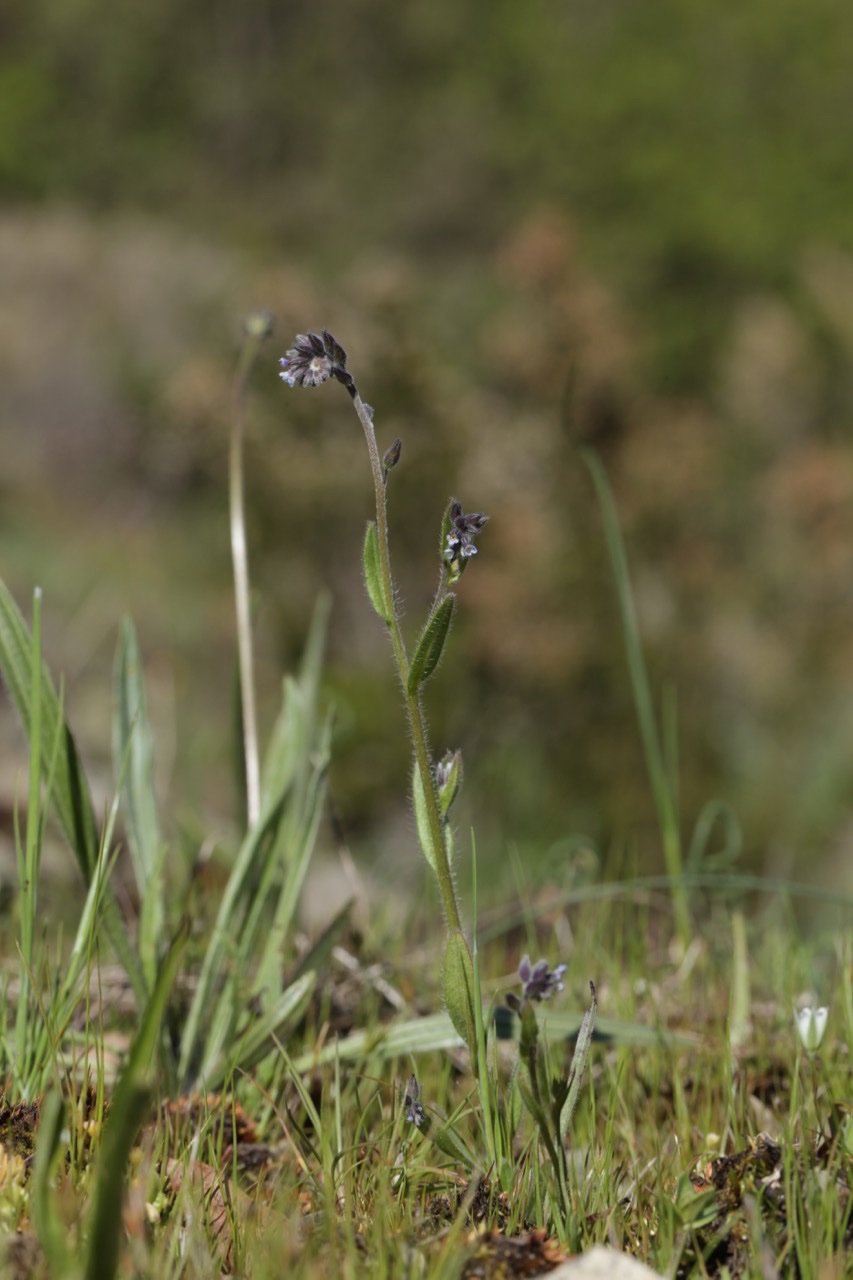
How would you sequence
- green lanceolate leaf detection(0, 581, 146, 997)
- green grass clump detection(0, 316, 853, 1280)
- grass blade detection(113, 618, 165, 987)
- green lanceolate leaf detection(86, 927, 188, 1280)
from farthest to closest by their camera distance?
grass blade detection(113, 618, 165, 987) < green lanceolate leaf detection(0, 581, 146, 997) < green grass clump detection(0, 316, 853, 1280) < green lanceolate leaf detection(86, 927, 188, 1280)

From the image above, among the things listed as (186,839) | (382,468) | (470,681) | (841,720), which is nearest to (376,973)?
(186,839)

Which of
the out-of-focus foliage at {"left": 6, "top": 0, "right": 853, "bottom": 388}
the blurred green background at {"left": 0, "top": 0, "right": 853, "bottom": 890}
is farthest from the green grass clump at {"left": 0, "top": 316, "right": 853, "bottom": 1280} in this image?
the out-of-focus foliage at {"left": 6, "top": 0, "right": 853, "bottom": 388}

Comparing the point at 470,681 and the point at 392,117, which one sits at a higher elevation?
the point at 392,117

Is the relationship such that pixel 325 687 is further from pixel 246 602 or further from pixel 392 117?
pixel 392 117

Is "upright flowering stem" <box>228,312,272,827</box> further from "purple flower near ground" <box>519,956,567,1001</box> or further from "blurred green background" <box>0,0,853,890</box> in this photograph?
"purple flower near ground" <box>519,956,567,1001</box>

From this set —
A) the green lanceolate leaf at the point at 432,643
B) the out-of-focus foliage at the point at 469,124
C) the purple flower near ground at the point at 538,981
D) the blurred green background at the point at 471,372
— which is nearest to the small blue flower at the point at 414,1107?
the purple flower near ground at the point at 538,981
